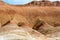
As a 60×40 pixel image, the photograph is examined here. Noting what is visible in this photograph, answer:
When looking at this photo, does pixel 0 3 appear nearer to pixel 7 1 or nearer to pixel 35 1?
pixel 7 1

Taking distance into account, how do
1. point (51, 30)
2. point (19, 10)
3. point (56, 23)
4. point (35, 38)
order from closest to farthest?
point (35, 38) → point (51, 30) → point (56, 23) → point (19, 10)

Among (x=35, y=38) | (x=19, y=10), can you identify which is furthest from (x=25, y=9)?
(x=35, y=38)

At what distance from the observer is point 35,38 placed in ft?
6.09

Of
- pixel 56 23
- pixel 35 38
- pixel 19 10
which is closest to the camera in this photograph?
pixel 35 38

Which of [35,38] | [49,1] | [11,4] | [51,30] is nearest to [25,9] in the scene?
[11,4]

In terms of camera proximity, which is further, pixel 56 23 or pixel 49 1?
pixel 49 1

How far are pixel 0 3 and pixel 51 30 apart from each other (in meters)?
1.43

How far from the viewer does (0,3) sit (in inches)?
129

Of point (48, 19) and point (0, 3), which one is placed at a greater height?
point (0, 3)

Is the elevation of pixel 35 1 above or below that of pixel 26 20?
above

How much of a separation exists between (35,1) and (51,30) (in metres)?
1.25

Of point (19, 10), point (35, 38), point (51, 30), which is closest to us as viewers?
point (35, 38)

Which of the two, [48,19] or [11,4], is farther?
[11,4]

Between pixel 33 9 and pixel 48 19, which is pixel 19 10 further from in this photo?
pixel 48 19
